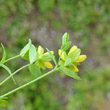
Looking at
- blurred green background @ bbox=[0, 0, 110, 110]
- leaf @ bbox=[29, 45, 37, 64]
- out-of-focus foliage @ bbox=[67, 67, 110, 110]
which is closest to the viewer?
leaf @ bbox=[29, 45, 37, 64]

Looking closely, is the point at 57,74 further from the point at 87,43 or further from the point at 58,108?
the point at 87,43

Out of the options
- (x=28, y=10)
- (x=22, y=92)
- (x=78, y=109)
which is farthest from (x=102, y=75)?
(x=28, y=10)

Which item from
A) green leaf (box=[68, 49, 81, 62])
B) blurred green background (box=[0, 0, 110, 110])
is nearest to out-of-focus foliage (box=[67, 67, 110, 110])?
blurred green background (box=[0, 0, 110, 110])

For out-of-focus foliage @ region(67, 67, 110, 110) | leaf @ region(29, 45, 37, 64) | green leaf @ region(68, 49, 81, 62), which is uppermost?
leaf @ region(29, 45, 37, 64)

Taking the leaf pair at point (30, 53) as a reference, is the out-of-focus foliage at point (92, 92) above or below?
below

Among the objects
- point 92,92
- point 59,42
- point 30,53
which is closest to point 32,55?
point 30,53

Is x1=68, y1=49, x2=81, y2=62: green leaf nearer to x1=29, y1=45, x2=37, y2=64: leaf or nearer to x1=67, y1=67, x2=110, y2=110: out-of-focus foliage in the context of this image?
x1=29, y1=45, x2=37, y2=64: leaf

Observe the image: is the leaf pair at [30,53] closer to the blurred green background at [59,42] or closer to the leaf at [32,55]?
the leaf at [32,55]

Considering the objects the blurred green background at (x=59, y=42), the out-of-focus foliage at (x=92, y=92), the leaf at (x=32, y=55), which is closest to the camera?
the leaf at (x=32, y=55)

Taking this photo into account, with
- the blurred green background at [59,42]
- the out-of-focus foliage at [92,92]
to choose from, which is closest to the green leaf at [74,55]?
the blurred green background at [59,42]
